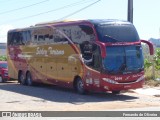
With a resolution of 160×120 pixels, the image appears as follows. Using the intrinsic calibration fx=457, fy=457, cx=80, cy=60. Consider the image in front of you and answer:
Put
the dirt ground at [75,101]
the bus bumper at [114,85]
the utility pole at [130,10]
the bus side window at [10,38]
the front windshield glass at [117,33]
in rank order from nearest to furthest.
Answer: the dirt ground at [75,101] → the bus bumper at [114,85] → the front windshield glass at [117,33] → the utility pole at [130,10] → the bus side window at [10,38]

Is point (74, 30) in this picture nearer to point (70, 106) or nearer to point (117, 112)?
point (70, 106)

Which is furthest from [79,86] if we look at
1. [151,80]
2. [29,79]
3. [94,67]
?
[29,79]

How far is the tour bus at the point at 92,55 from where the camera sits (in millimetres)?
20297

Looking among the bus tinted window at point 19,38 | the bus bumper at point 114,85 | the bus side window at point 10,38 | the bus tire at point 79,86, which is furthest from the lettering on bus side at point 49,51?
the bus side window at point 10,38

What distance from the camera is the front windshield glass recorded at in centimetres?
2034

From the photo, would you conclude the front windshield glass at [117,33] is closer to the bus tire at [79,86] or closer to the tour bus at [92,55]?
the tour bus at [92,55]

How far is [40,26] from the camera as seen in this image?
86.2 feet

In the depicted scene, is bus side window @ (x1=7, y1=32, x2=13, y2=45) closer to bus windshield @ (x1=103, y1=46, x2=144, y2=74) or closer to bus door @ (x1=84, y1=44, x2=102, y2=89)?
bus door @ (x1=84, y1=44, x2=102, y2=89)

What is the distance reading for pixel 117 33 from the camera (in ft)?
67.9

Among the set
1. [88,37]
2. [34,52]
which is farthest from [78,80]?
[34,52]

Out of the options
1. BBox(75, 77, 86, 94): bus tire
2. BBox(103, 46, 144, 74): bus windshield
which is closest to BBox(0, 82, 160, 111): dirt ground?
BBox(75, 77, 86, 94): bus tire

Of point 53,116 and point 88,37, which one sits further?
point 88,37

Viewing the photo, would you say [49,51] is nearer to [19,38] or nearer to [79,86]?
[79,86]

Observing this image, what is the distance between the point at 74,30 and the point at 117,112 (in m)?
8.15
